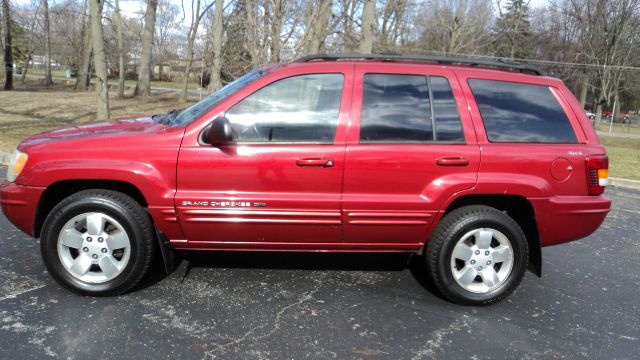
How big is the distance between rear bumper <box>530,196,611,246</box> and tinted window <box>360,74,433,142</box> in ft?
3.34

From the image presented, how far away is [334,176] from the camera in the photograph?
3.41 meters

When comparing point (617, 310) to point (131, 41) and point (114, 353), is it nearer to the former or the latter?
point (114, 353)

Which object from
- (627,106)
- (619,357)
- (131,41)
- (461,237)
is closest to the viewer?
(619,357)

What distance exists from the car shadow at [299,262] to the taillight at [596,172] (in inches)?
56.3

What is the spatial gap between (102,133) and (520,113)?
10.2 feet

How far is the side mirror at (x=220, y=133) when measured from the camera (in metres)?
3.26

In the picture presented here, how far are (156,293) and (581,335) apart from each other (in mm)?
3071

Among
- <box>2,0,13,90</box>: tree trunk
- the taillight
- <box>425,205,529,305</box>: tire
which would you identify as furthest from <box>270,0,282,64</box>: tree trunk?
<box>2,0,13,90</box>: tree trunk

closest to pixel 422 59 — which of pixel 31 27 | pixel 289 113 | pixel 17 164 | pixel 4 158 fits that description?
pixel 289 113

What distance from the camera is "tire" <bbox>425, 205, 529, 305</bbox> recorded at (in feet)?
11.8

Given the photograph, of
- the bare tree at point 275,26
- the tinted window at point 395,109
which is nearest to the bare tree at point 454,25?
the bare tree at point 275,26

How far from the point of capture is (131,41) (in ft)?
170

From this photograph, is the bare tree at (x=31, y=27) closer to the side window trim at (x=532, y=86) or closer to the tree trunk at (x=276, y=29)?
the tree trunk at (x=276, y=29)

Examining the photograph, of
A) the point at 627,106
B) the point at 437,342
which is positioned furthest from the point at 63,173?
the point at 627,106
